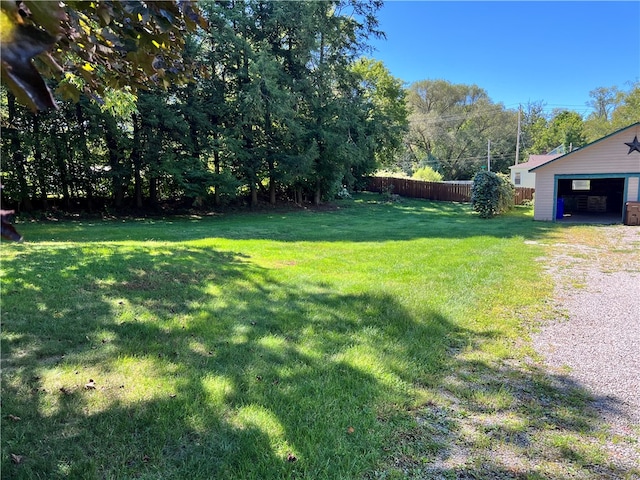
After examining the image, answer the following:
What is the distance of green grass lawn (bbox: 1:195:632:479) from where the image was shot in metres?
2.00

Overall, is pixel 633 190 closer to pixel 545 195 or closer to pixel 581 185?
pixel 545 195

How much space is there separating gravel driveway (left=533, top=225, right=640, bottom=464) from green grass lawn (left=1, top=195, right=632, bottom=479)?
207 mm

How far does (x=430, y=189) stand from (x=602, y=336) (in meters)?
23.9

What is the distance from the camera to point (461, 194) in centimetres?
2572

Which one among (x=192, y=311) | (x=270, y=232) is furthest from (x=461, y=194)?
(x=192, y=311)

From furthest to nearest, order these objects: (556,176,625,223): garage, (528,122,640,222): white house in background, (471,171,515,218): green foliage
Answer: (556,176,625,223): garage < (471,171,515,218): green foliage < (528,122,640,222): white house in background

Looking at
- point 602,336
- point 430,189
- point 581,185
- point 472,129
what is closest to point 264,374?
point 602,336

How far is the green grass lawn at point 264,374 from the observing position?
6.55ft

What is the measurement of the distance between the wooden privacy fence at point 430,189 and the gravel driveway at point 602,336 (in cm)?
1731

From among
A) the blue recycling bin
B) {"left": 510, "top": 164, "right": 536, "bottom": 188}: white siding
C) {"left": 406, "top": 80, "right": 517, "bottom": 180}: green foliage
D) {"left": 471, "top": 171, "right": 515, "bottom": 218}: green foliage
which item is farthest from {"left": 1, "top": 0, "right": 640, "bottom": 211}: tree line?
{"left": 406, "top": 80, "right": 517, "bottom": 180}: green foliage

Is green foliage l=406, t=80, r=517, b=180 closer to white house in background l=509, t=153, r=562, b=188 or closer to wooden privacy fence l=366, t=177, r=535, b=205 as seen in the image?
white house in background l=509, t=153, r=562, b=188

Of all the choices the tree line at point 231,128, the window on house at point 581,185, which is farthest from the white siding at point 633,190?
the tree line at point 231,128

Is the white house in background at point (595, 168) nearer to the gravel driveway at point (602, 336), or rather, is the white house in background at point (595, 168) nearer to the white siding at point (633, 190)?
the white siding at point (633, 190)

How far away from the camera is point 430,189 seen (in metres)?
26.9
